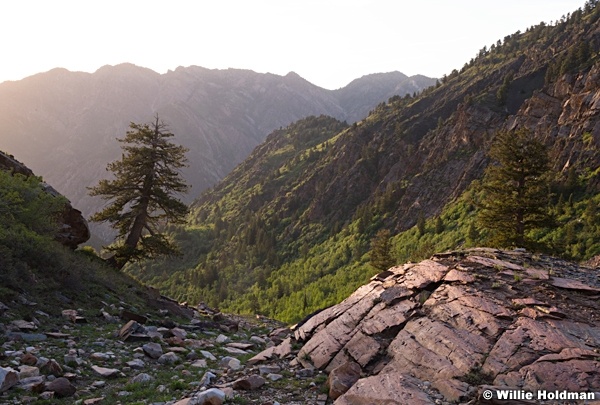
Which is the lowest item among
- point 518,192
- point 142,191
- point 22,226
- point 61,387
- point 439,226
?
point 439,226

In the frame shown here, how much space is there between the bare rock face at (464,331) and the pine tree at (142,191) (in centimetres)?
1846

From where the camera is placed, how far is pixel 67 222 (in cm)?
2502

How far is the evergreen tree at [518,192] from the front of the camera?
2458cm

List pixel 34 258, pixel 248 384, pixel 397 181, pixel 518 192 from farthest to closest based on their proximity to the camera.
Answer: pixel 397 181 → pixel 518 192 → pixel 34 258 → pixel 248 384

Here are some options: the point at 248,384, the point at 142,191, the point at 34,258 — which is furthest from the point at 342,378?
the point at 142,191

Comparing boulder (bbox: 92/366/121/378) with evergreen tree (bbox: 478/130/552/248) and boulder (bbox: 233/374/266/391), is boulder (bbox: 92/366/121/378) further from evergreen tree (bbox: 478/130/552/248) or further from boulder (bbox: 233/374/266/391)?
evergreen tree (bbox: 478/130/552/248)

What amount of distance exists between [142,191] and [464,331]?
998 inches

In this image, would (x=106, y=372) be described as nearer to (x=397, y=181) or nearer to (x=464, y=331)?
(x=464, y=331)

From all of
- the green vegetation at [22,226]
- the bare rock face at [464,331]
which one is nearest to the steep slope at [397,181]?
the bare rock face at [464,331]

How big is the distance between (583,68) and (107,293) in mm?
78161

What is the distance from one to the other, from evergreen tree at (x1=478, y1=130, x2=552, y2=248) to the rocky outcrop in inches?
1170

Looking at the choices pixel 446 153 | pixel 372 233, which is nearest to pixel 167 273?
pixel 372 233

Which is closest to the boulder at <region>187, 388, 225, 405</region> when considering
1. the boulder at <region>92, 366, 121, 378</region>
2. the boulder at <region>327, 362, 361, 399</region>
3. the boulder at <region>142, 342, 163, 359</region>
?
the boulder at <region>327, 362, 361, 399</region>

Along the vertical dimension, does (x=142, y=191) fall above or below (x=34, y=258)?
above
